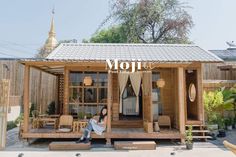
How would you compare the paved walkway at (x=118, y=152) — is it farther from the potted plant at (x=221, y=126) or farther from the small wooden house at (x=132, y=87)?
the potted plant at (x=221, y=126)

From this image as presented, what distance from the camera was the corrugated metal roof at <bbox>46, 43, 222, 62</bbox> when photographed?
906 centimetres

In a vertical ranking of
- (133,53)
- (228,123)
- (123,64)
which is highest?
(133,53)

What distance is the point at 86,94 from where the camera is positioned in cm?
1021

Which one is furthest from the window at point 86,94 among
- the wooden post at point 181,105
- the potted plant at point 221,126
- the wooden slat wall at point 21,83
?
the potted plant at point 221,126

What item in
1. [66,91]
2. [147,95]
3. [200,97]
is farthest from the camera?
[66,91]

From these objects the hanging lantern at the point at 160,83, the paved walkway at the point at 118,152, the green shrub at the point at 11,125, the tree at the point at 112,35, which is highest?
the tree at the point at 112,35

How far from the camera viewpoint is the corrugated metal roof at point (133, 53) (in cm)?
906

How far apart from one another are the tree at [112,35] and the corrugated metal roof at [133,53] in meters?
10.3

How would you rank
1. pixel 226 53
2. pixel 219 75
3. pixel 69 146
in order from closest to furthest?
pixel 69 146 < pixel 219 75 < pixel 226 53

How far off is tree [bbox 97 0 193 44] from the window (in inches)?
475

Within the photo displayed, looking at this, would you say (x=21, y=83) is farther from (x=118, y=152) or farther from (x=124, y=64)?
(x=118, y=152)

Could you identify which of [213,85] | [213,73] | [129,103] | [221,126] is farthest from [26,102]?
[213,73]

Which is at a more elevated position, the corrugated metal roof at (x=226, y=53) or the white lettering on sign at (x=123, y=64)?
the corrugated metal roof at (x=226, y=53)

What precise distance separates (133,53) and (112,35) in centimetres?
1409
